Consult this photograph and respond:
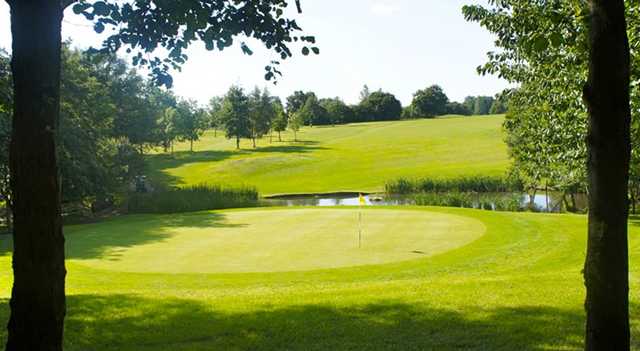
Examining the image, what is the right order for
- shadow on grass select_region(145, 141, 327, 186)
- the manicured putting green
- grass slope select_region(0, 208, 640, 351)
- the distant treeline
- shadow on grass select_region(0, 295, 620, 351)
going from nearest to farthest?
shadow on grass select_region(0, 295, 620, 351) → grass slope select_region(0, 208, 640, 351) → the manicured putting green → shadow on grass select_region(145, 141, 327, 186) → the distant treeline

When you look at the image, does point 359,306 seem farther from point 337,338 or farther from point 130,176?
point 130,176

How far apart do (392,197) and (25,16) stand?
123 feet

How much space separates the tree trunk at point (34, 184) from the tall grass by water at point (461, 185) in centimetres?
3775

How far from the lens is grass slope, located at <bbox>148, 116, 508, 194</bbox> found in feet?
171

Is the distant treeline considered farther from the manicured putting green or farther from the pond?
the manicured putting green

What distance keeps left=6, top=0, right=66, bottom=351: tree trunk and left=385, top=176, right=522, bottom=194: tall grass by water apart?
1486 inches

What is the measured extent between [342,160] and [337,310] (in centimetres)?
5553

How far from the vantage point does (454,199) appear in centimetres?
3012

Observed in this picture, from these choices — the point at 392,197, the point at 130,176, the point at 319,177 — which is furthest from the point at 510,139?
the point at 130,176

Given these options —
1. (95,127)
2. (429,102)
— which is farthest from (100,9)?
(429,102)

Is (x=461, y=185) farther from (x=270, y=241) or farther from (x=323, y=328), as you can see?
(x=323, y=328)

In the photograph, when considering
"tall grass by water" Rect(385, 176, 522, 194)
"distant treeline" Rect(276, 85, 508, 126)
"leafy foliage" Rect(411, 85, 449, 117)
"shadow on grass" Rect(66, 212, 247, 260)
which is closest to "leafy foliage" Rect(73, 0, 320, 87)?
"shadow on grass" Rect(66, 212, 247, 260)

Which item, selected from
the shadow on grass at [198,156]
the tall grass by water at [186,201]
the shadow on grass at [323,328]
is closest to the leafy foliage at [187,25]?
the shadow on grass at [323,328]

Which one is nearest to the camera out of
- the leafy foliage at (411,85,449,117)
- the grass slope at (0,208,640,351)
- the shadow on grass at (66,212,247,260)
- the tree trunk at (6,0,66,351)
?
the tree trunk at (6,0,66,351)
